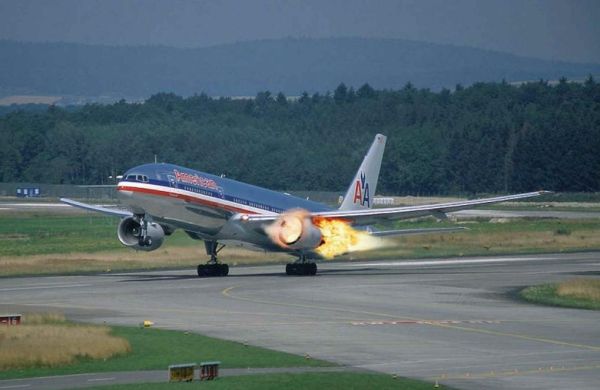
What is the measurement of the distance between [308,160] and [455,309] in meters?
121

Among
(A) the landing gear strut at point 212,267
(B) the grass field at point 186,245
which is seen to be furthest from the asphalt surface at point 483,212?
(A) the landing gear strut at point 212,267

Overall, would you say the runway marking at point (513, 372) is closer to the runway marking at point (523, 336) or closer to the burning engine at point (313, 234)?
the runway marking at point (523, 336)

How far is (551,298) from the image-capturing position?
53312mm

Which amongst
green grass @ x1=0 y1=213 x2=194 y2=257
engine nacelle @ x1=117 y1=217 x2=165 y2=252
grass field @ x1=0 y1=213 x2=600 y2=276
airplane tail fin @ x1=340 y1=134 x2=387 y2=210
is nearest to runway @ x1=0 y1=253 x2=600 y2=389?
engine nacelle @ x1=117 y1=217 x2=165 y2=252

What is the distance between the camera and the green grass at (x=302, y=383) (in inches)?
1198

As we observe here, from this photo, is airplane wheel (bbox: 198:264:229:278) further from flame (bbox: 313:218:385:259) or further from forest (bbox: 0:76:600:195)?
forest (bbox: 0:76:600:195)

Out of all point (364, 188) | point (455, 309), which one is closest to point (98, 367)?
point (455, 309)

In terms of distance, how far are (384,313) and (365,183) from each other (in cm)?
2735

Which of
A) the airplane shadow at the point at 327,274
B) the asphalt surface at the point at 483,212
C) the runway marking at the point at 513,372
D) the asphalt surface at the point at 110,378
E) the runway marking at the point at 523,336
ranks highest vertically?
the asphalt surface at the point at 483,212

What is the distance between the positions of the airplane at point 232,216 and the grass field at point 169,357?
74.1 feet

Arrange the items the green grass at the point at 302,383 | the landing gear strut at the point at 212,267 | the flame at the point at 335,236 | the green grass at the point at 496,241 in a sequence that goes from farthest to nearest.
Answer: the green grass at the point at 496,241, the flame at the point at 335,236, the landing gear strut at the point at 212,267, the green grass at the point at 302,383

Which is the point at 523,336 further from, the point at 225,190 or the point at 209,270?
the point at 209,270

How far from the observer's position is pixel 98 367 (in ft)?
112

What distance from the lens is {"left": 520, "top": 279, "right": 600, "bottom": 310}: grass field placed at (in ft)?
167
